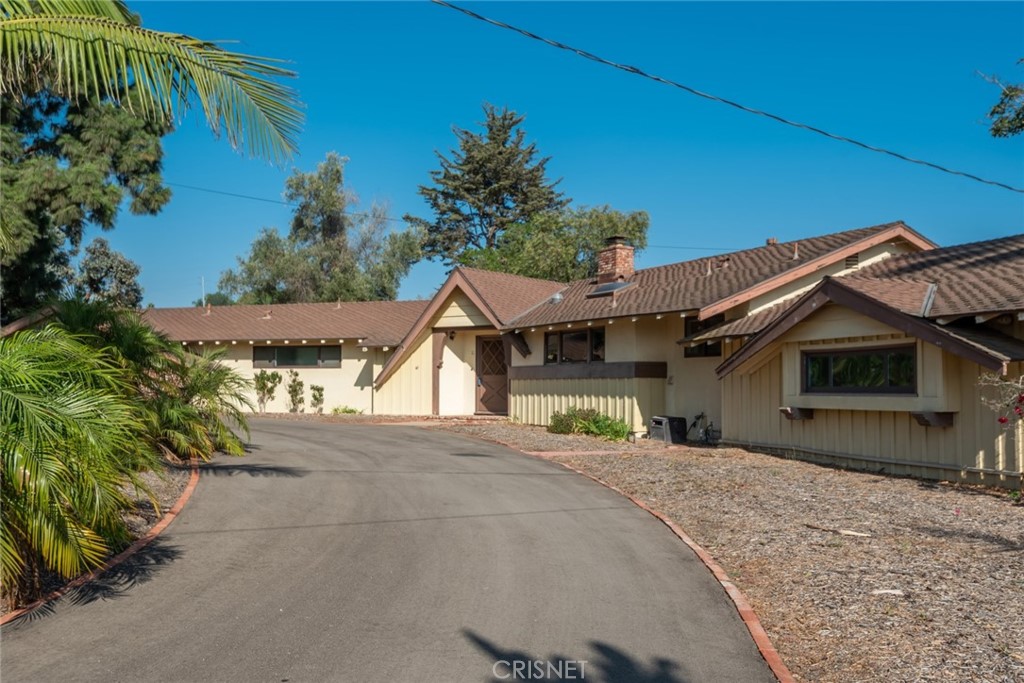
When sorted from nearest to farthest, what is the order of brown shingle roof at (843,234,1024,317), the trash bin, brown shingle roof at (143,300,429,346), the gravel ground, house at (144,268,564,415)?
the gravel ground
brown shingle roof at (843,234,1024,317)
the trash bin
house at (144,268,564,415)
brown shingle roof at (143,300,429,346)

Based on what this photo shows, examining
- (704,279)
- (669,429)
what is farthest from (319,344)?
(669,429)

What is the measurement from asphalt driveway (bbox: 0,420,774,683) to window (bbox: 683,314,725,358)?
8.21 m

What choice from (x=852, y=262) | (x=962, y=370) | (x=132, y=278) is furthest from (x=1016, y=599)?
(x=132, y=278)

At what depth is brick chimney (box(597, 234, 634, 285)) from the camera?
23.9 meters

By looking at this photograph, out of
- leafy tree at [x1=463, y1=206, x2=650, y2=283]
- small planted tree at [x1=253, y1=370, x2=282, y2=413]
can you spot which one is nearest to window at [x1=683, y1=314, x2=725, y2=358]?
small planted tree at [x1=253, y1=370, x2=282, y2=413]

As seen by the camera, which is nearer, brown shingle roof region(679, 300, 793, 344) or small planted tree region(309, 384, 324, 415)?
brown shingle roof region(679, 300, 793, 344)

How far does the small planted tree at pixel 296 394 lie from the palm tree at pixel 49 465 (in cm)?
2222

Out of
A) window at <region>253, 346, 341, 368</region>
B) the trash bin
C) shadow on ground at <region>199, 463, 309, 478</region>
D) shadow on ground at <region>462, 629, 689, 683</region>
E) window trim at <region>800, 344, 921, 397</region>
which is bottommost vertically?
shadow on ground at <region>462, 629, 689, 683</region>

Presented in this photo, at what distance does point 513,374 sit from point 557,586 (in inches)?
662

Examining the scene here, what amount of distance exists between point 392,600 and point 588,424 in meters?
14.1

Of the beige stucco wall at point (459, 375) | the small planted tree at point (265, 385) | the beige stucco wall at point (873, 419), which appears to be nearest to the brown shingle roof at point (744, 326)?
the beige stucco wall at point (873, 419)

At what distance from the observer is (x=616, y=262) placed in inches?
946

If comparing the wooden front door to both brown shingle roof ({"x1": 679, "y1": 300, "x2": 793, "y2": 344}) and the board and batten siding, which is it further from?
brown shingle roof ({"x1": 679, "y1": 300, "x2": 793, "y2": 344})

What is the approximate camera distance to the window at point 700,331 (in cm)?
1878
